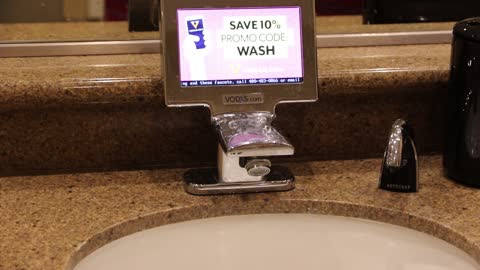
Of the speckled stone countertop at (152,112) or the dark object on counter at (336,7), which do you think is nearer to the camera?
the speckled stone countertop at (152,112)

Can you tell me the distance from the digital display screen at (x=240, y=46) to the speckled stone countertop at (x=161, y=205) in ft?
0.48

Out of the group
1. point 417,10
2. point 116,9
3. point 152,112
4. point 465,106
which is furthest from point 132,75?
point 116,9

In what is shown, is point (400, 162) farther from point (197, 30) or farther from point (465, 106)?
point (197, 30)

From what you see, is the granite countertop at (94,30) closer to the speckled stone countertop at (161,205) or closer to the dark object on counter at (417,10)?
the dark object on counter at (417,10)

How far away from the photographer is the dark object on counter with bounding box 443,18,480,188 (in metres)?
0.90

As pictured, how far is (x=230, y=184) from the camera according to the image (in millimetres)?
920

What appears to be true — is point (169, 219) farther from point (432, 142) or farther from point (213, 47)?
point (432, 142)

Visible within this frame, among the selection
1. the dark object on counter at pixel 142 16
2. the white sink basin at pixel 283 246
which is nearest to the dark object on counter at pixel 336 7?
the dark object on counter at pixel 142 16

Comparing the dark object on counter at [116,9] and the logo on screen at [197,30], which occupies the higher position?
the logo on screen at [197,30]

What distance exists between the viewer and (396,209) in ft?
2.92

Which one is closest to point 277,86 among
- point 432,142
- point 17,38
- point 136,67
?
point 136,67

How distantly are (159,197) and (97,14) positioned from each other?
831 mm

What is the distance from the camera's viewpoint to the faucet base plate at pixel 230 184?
92cm

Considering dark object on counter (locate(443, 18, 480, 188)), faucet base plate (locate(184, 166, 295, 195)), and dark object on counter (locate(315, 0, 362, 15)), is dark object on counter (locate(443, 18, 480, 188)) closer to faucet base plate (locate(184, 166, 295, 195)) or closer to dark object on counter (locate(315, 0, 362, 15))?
faucet base plate (locate(184, 166, 295, 195))
